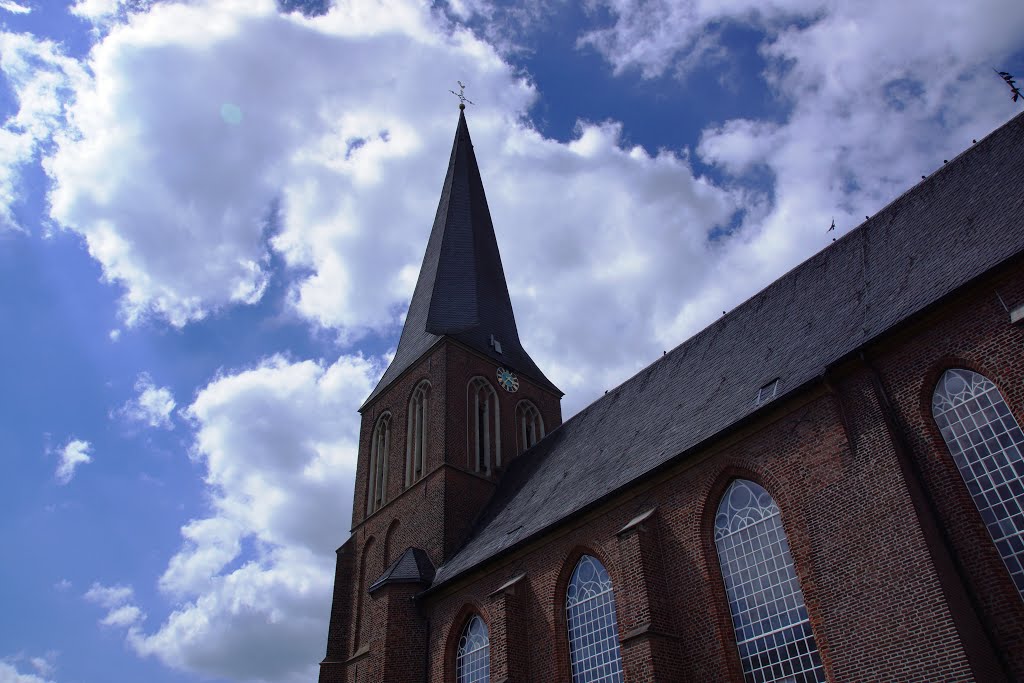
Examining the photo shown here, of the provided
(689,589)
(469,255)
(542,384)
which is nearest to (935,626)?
(689,589)

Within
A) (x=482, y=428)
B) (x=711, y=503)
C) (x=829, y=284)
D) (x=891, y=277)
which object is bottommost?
(x=711, y=503)

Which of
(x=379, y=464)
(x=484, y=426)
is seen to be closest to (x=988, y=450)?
(x=484, y=426)

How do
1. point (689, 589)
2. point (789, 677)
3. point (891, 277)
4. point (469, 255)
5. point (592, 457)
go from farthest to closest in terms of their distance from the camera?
point (469, 255) → point (592, 457) → point (891, 277) → point (689, 589) → point (789, 677)

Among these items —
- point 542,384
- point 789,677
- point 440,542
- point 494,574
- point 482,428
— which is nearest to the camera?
point 789,677

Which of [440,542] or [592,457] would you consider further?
[440,542]

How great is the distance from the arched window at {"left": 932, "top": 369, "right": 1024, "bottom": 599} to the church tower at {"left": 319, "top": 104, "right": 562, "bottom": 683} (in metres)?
13.4

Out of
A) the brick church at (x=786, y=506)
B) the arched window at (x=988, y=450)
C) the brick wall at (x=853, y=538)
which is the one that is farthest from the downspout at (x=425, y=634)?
the arched window at (x=988, y=450)

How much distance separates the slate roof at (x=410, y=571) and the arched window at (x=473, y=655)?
229 centimetres

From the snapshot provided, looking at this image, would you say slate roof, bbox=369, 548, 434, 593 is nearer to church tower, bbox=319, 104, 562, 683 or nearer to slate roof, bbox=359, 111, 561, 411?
church tower, bbox=319, 104, 562, 683

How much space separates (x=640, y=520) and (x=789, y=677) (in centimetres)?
379

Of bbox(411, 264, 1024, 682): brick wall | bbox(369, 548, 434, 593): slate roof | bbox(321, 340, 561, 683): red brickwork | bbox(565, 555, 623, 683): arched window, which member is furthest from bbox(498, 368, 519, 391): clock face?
bbox(411, 264, 1024, 682): brick wall

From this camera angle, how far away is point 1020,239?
11609 millimetres

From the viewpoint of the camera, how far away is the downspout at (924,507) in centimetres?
983

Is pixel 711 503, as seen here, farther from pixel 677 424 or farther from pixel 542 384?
pixel 542 384
